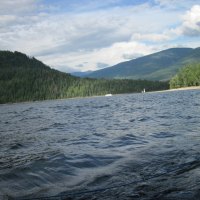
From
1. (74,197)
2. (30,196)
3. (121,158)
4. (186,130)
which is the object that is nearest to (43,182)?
(30,196)

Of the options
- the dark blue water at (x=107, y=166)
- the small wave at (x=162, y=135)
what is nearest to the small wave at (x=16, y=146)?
the dark blue water at (x=107, y=166)

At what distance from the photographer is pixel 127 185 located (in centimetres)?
1334

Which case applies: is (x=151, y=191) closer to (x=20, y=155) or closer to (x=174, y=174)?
(x=174, y=174)

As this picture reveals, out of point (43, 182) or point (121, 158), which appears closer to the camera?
point (43, 182)

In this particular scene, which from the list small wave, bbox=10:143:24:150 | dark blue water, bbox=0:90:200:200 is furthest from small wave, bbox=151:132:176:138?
small wave, bbox=10:143:24:150

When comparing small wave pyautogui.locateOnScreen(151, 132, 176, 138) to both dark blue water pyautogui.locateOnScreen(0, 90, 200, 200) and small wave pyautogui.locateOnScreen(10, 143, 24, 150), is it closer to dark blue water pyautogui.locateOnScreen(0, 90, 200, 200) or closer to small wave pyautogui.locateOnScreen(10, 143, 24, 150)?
dark blue water pyautogui.locateOnScreen(0, 90, 200, 200)

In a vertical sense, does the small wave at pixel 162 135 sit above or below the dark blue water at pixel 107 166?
above

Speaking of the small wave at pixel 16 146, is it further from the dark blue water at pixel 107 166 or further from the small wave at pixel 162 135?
the small wave at pixel 162 135

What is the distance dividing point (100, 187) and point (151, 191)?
2033 millimetres

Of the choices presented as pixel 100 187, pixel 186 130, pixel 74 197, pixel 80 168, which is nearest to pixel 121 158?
pixel 80 168

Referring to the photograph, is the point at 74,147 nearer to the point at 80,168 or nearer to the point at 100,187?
the point at 80,168

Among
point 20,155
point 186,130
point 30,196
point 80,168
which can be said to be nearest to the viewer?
point 30,196

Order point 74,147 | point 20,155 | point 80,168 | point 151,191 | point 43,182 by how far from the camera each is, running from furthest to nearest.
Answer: point 74,147, point 20,155, point 80,168, point 43,182, point 151,191

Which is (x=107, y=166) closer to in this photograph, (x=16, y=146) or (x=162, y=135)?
(x=162, y=135)
